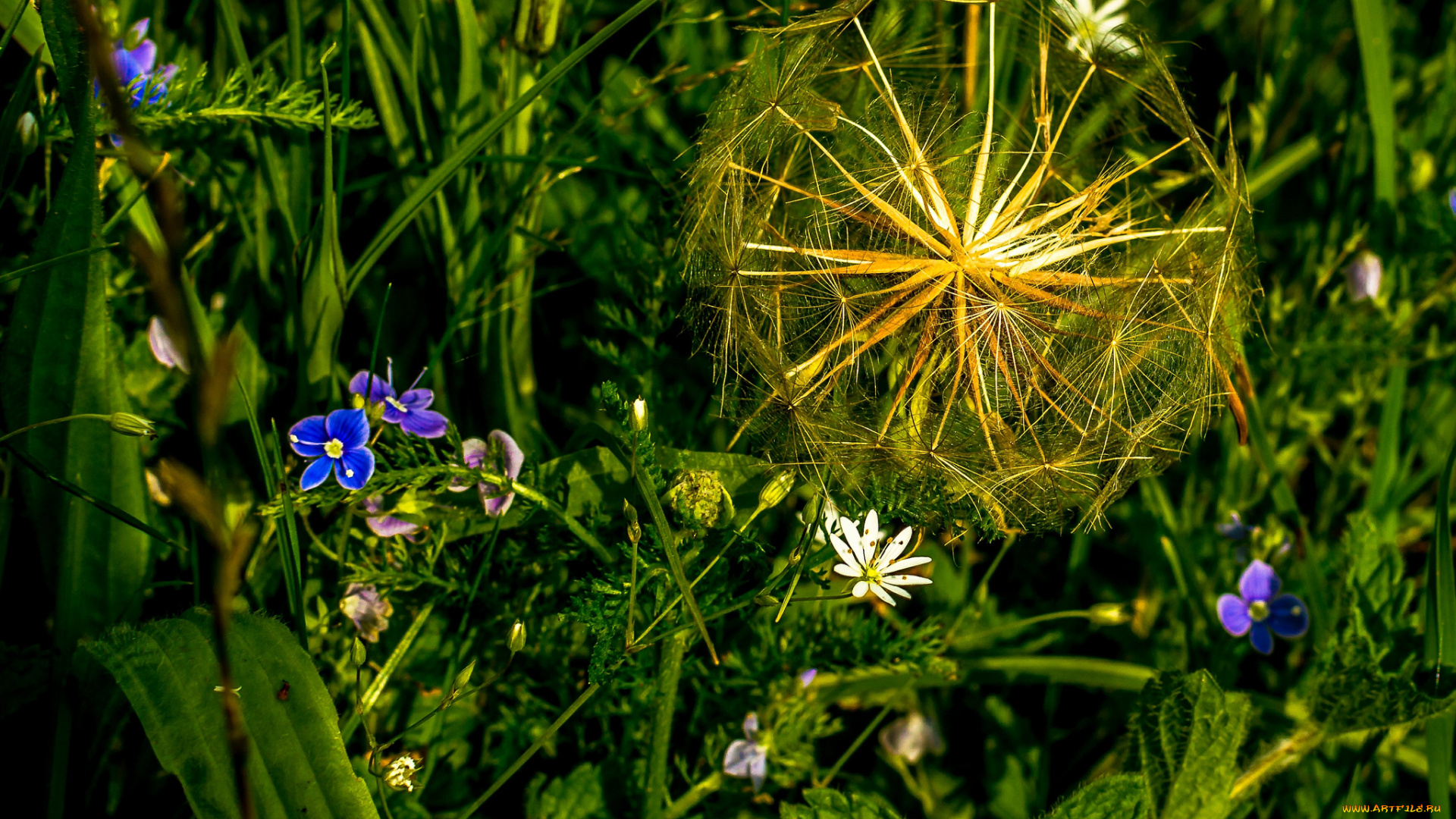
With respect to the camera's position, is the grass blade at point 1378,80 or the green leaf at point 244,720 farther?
the grass blade at point 1378,80

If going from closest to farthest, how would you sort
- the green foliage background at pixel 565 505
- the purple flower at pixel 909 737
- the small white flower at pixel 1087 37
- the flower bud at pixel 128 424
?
1. the flower bud at pixel 128 424
2. the green foliage background at pixel 565 505
3. the small white flower at pixel 1087 37
4. the purple flower at pixel 909 737

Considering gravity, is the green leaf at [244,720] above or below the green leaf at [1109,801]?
above

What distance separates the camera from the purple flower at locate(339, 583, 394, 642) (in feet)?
7.23

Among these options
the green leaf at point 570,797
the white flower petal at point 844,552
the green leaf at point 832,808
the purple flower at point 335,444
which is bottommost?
the green leaf at point 570,797

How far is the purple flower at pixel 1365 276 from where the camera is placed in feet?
10.8

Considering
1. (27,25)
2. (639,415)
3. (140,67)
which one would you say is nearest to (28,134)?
(27,25)

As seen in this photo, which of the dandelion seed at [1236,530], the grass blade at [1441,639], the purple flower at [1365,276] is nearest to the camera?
the grass blade at [1441,639]

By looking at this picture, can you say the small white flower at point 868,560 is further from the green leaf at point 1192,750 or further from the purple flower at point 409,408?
the purple flower at point 409,408

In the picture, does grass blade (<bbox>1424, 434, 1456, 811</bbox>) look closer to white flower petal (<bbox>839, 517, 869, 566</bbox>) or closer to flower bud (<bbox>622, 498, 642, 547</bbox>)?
white flower petal (<bbox>839, 517, 869, 566</bbox>)

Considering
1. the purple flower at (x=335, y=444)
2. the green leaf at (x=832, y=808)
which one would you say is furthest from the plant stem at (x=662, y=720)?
the purple flower at (x=335, y=444)

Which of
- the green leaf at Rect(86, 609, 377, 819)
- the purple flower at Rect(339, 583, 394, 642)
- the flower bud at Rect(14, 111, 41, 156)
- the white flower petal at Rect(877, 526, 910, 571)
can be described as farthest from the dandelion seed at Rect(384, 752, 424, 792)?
the flower bud at Rect(14, 111, 41, 156)

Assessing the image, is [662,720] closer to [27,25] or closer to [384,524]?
[384,524]

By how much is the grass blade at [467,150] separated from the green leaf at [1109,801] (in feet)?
6.16

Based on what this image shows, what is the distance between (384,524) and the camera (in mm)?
2244
